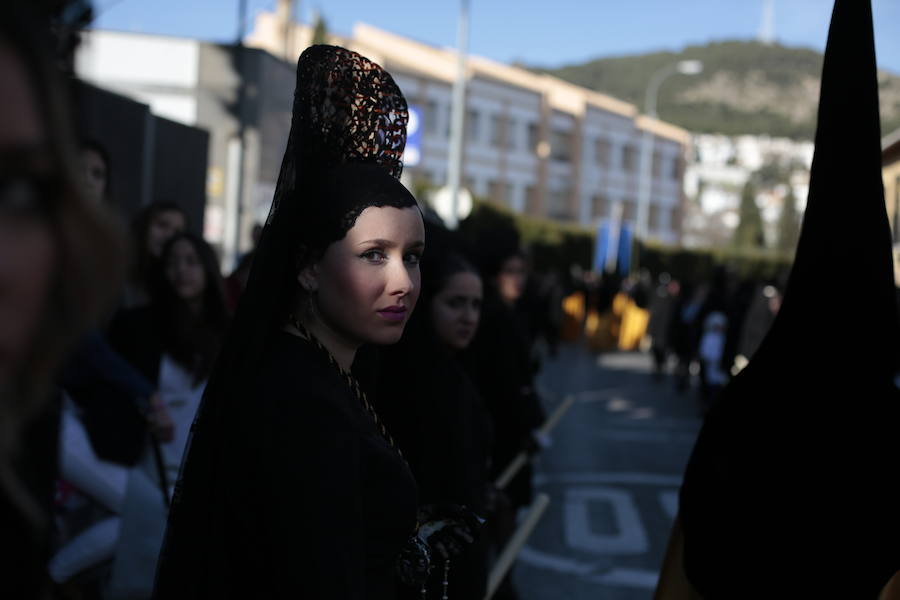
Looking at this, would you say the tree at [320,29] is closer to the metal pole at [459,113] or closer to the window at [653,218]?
the metal pole at [459,113]

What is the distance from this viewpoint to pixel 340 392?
1.91m

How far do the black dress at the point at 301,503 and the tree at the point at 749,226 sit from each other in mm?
82775

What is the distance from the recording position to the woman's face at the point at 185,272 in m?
4.75

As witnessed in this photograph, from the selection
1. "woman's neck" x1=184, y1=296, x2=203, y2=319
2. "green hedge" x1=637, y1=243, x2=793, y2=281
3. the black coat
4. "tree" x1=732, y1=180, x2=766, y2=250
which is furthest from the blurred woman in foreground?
"tree" x1=732, y1=180, x2=766, y2=250

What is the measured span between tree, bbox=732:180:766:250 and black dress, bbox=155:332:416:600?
3259 inches

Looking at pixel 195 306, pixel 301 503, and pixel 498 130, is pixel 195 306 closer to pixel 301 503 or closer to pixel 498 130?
pixel 301 503

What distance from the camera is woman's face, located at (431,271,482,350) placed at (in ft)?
12.8

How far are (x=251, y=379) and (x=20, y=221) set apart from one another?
3.64 feet

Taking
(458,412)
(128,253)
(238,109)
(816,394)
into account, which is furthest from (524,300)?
(128,253)

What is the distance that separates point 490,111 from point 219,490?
4980cm

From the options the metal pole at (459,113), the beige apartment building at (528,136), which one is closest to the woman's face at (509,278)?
the metal pole at (459,113)

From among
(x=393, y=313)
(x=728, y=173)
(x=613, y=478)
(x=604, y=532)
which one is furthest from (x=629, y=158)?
(x=728, y=173)

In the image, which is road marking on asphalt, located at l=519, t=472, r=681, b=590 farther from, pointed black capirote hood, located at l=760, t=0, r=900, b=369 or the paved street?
pointed black capirote hood, located at l=760, t=0, r=900, b=369

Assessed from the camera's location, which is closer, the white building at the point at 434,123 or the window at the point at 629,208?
the white building at the point at 434,123
